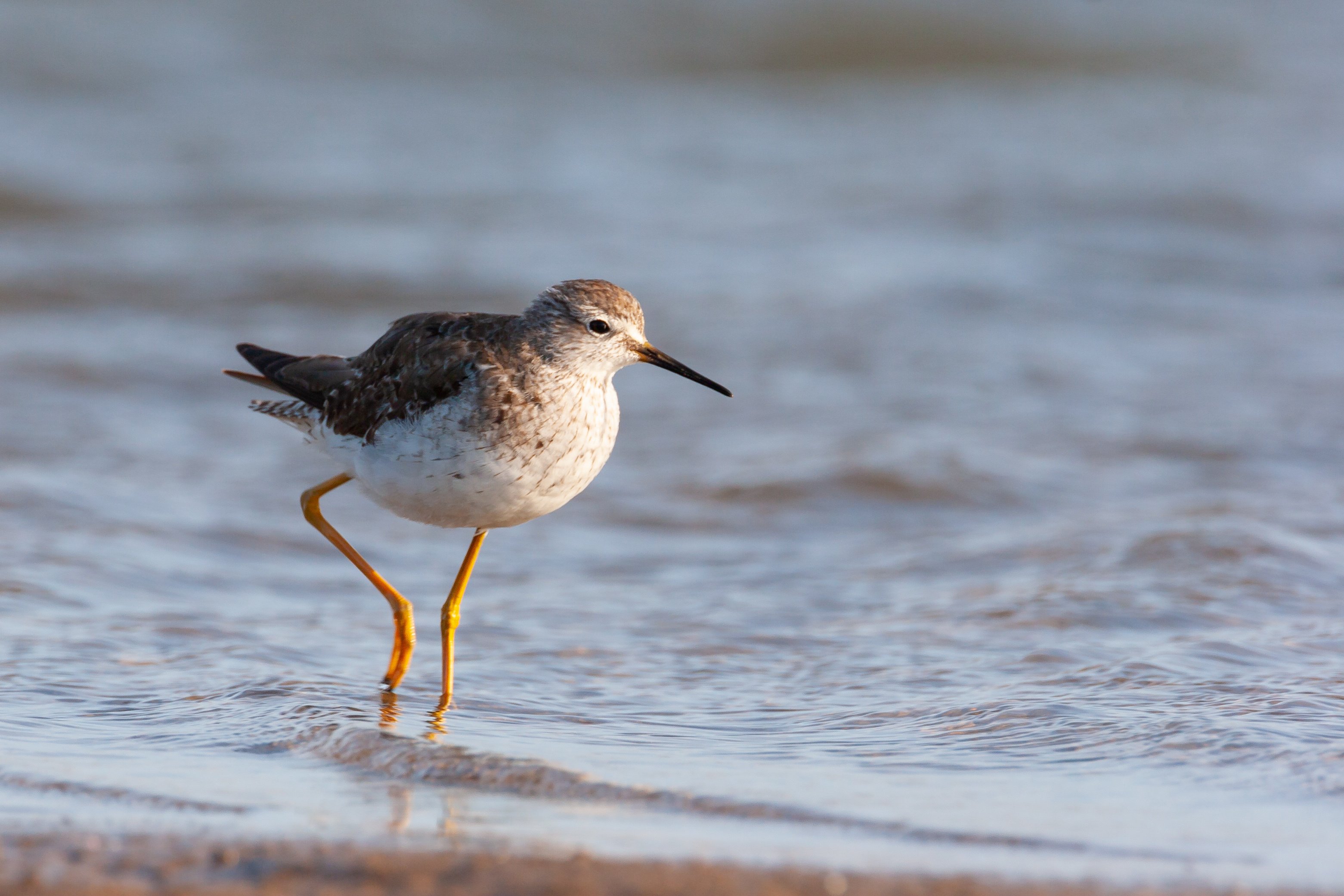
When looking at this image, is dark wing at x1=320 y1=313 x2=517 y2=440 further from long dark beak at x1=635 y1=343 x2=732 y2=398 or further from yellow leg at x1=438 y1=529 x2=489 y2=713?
yellow leg at x1=438 y1=529 x2=489 y2=713

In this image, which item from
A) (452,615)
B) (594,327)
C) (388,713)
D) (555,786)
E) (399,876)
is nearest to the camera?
(399,876)

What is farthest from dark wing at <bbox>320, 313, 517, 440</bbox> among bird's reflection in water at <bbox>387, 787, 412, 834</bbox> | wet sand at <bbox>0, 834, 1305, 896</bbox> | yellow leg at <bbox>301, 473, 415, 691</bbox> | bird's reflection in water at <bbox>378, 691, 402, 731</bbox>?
wet sand at <bbox>0, 834, 1305, 896</bbox>

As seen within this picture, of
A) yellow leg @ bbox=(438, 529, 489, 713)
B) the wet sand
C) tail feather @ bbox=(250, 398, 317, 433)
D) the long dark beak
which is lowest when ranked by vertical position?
the wet sand

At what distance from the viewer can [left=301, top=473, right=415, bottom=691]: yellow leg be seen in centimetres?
660

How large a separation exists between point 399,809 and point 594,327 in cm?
230

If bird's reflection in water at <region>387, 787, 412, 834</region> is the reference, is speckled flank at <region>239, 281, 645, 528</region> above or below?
above

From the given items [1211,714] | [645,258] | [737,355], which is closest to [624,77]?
[645,258]

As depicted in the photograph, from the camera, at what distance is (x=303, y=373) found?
23.3ft

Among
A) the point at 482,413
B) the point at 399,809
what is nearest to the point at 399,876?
the point at 399,809

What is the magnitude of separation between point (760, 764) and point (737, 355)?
8.25 m

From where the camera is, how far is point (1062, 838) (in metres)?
4.52

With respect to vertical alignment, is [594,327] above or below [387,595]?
above

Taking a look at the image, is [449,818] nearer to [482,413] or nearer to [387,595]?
[482,413]

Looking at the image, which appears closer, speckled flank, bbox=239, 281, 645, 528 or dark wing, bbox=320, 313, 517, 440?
speckled flank, bbox=239, 281, 645, 528
